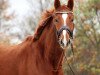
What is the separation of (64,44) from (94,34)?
20.8m

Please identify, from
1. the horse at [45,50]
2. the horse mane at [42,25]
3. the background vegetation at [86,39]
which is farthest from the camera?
the background vegetation at [86,39]

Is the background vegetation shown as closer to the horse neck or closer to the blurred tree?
the blurred tree

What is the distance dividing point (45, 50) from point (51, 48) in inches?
5.7

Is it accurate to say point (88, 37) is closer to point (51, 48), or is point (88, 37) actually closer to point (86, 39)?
point (86, 39)

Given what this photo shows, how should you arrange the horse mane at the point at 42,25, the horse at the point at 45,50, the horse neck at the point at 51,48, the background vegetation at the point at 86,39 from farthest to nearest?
the background vegetation at the point at 86,39, the horse mane at the point at 42,25, the horse neck at the point at 51,48, the horse at the point at 45,50

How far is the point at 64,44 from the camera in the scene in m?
7.38

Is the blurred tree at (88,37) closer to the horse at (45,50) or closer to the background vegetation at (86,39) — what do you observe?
the background vegetation at (86,39)

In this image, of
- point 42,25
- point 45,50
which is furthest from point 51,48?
point 42,25

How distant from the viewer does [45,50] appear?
812cm

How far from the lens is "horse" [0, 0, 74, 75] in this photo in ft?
25.4

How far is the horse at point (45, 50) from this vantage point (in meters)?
7.74

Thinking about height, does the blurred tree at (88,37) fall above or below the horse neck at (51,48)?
below

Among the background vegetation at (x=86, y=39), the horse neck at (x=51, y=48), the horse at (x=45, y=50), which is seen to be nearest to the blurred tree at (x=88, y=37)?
the background vegetation at (x=86, y=39)

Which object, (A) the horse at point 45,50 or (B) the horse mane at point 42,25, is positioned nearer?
A: (A) the horse at point 45,50
